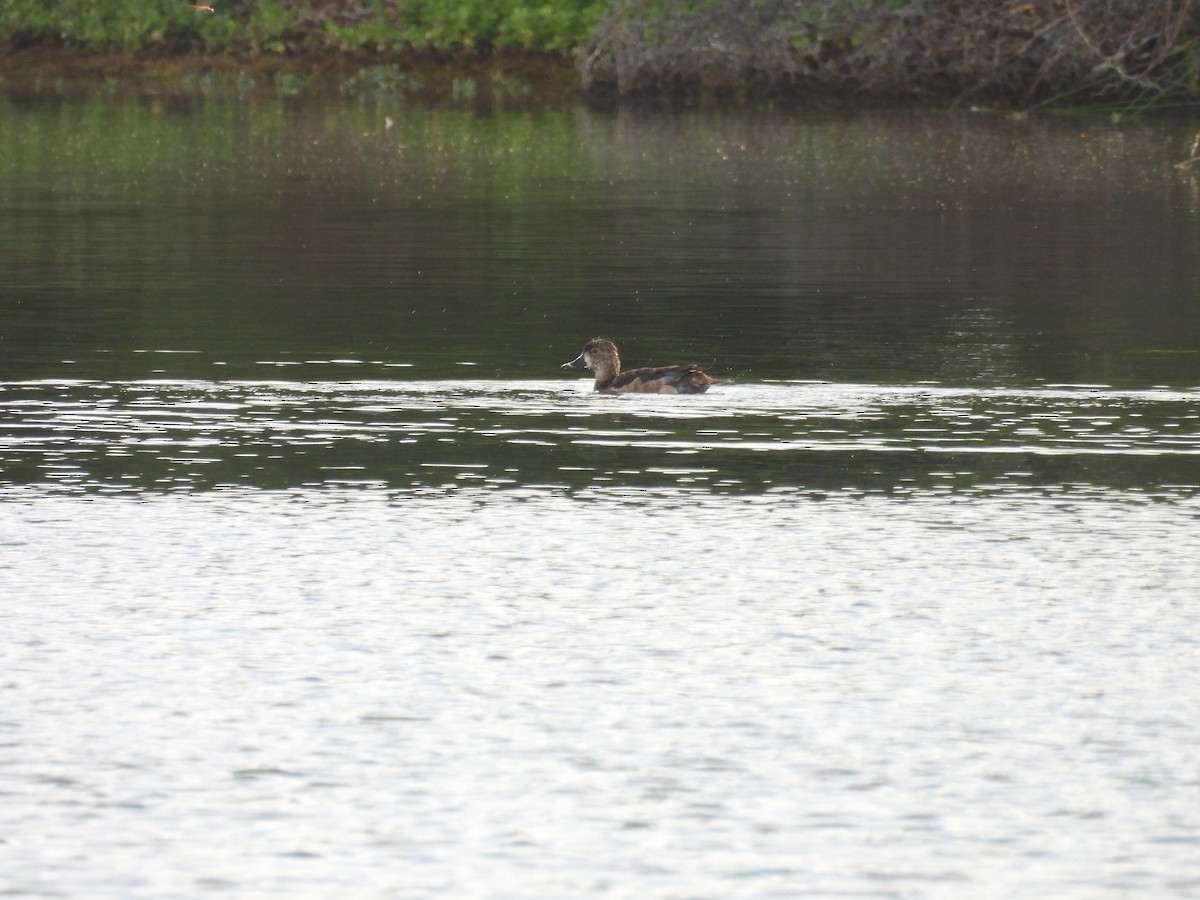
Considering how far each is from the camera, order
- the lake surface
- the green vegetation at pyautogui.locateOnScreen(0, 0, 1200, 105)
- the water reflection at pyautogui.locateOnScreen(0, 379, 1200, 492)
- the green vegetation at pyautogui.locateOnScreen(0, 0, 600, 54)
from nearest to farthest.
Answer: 1. the lake surface
2. the water reflection at pyautogui.locateOnScreen(0, 379, 1200, 492)
3. the green vegetation at pyautogui.locateOnScreen(0, 0, 1200, 105)
4. the green vegetation at pyautogui.locateOnScreen(0, 0, 600, 54)

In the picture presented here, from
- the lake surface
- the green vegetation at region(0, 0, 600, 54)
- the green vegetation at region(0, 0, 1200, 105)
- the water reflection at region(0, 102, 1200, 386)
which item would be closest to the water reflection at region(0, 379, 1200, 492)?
the lake surface

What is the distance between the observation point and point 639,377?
14.8m

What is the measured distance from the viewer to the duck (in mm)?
14680

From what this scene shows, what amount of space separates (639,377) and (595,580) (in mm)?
5033

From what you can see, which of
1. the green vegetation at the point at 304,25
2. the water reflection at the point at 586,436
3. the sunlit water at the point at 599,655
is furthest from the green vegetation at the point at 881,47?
the sunlit water at the point at 599,655

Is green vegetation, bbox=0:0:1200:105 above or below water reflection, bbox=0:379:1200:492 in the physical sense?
above

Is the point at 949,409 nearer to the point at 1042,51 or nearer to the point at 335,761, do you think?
the point at 335,761

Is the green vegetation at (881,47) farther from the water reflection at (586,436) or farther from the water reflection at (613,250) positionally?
the water reflection at (586,436)

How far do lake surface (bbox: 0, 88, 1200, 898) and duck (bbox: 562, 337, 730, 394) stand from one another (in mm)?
138

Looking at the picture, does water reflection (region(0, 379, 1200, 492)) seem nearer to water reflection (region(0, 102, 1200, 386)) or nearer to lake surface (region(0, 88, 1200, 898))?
lake surface (region(0, 88, 1200, 898))

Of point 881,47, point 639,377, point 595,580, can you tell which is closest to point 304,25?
point 881,47

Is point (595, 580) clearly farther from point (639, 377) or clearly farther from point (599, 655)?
point (639, 377)

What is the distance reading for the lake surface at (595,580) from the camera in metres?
6.86

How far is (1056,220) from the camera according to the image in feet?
90.0
